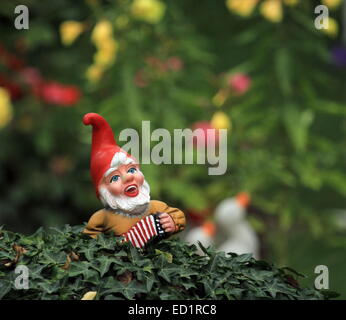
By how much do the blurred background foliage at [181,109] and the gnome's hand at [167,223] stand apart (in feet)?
2.54

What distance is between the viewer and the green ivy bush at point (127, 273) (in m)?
0.67

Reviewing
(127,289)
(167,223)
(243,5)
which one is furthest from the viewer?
(243,5)

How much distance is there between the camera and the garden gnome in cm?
77

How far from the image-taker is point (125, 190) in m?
0.78

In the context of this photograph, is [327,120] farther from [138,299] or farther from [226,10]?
[138,299]

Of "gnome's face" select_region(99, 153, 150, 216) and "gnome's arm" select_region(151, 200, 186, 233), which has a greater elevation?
"gnome's face" select_region(99, 153, 150, 216)

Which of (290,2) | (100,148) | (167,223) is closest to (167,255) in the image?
(167,223)

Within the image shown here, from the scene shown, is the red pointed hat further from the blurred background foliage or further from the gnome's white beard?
the blurred background foliage

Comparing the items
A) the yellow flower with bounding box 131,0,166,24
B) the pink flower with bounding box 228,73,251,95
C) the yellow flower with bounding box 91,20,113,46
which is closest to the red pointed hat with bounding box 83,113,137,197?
the yellow flower with bounding box 91,20,113,46

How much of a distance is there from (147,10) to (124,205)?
117 centimetres

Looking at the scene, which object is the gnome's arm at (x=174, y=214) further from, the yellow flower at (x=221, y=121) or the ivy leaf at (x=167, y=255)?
the yellow flower at (x=221, y=121)

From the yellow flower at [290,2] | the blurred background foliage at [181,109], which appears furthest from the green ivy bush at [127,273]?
the yellow flower at [290,2]

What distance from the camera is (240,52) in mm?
2420

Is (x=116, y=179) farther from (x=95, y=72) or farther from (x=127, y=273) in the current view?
(x=95, y=72)
